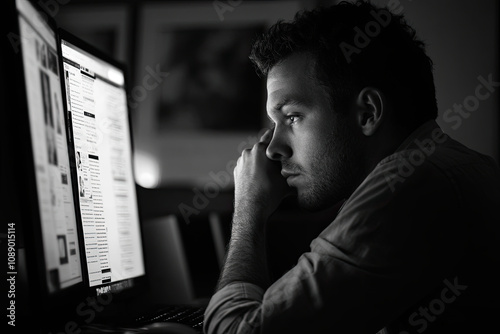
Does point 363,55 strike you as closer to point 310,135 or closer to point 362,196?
point 310,135

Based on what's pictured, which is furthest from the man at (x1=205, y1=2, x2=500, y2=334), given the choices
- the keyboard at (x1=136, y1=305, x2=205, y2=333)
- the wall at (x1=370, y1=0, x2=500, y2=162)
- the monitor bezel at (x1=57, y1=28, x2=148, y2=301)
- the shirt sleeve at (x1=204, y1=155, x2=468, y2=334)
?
the wall at (x1=370, y1=0, x2=500, y2=162)

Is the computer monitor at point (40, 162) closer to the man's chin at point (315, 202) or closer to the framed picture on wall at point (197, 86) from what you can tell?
the man's chin at point (315, 202)

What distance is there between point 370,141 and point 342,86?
127 millimetres

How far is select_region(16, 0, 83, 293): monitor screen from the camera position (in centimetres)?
74

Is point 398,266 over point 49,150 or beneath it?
beneath

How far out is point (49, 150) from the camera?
80 cm

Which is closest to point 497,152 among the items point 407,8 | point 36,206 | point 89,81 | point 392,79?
point 407,8

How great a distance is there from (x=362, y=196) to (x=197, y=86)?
7.27 ft

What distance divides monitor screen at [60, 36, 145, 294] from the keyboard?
11 centimetres

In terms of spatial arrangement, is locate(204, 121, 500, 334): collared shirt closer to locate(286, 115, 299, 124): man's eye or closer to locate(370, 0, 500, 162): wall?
locate(286, 115, 299, 124): man's eye

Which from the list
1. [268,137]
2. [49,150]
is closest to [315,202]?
[268,137]

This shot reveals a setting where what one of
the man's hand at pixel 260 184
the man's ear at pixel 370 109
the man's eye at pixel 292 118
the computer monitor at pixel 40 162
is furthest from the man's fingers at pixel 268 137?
the computer monitor at pixel 40 162

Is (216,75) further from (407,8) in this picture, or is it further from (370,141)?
(370,141)

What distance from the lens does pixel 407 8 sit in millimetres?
2756
